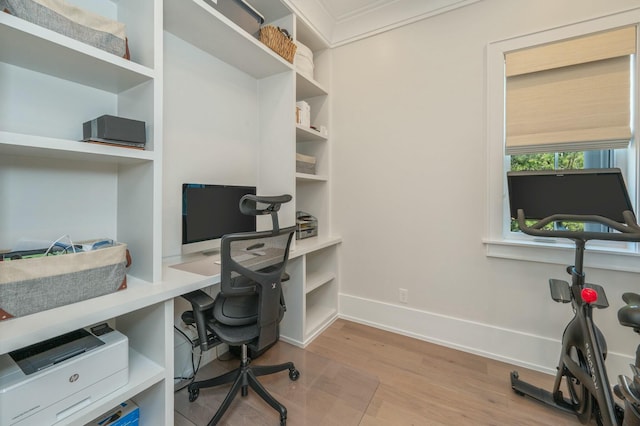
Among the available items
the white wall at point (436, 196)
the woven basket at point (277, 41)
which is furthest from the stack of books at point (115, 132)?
the white wall at point (436, 196)

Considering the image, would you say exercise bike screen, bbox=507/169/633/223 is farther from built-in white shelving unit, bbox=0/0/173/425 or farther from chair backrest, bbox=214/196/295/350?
built-in white shelving unit, bbox=0/0/173/425

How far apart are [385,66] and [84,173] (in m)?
2.33

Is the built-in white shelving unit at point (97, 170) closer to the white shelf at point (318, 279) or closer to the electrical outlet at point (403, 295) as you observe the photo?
the white shelf at point (318, 279)

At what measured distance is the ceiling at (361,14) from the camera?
216cm

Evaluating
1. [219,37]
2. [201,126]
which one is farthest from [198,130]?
[219,37]

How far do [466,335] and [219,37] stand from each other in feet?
9.18

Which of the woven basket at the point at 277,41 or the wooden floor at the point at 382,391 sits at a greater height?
the woven basket at the point at 277,41

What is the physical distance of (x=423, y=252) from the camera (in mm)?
2285

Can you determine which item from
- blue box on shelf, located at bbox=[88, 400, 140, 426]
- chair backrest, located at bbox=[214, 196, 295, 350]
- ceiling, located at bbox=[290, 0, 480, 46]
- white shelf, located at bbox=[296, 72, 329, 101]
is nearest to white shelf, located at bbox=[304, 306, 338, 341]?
chair backrest, located at bbox=[214, 196, 295, 350]

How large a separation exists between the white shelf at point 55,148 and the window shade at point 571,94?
2.32 m

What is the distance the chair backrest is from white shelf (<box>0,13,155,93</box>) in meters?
0.76

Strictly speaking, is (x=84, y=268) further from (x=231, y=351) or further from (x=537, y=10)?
(x=537, y=10)

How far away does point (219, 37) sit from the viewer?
172cm

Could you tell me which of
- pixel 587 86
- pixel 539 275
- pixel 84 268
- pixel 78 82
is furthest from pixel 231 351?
pixel 587 86
